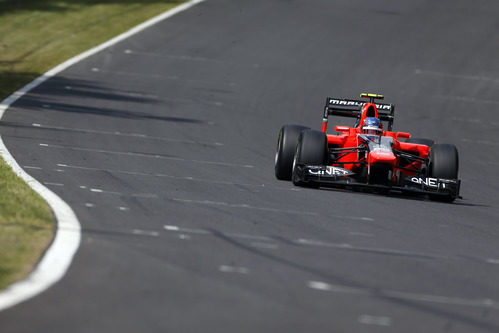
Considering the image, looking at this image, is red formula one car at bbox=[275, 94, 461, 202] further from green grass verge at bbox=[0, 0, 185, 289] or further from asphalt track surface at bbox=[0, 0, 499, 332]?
green grass verge at bbox=[0, 0, 185, 289]

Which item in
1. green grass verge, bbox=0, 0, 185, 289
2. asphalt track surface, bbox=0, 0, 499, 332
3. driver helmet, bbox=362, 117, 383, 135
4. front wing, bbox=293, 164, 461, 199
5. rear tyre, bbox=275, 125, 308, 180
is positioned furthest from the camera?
rear tyre, bbox=275, 125, 308, 180

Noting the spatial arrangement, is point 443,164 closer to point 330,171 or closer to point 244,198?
point 330,171

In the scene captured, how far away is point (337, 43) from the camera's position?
32.7 m

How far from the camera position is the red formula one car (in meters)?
12.7

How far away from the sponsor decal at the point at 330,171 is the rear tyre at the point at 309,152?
176mm

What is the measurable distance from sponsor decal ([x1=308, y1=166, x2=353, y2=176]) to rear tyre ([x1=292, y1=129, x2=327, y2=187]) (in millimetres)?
176

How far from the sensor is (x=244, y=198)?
11.2 metres

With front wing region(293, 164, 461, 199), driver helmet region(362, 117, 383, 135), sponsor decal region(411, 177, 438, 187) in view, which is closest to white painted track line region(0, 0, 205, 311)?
front wing region(293, 164, 461, 199)

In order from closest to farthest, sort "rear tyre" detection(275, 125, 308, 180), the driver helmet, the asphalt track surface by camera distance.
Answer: the asphalt track surface, the driver helmet, "rear tyre" detection(275, 125, 308, 180)

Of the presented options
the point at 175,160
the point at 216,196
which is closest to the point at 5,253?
the point at 216,196

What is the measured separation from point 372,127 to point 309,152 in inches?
43.7

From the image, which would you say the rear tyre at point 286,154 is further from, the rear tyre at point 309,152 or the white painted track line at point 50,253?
the white painted track line at point 50,253

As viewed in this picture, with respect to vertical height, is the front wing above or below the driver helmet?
below

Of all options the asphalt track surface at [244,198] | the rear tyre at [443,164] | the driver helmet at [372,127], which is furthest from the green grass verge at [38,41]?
the rear tyre at [443,164]
